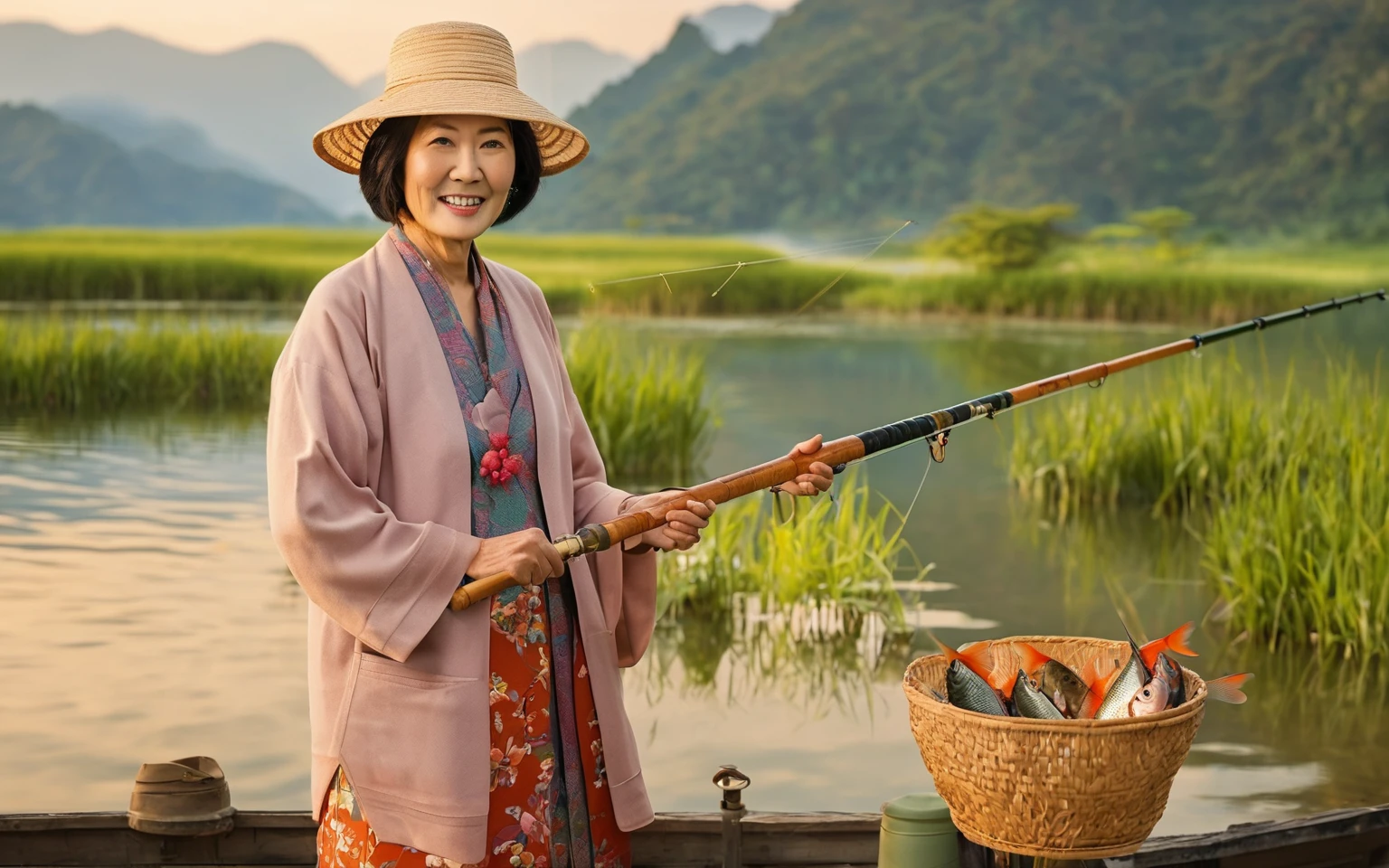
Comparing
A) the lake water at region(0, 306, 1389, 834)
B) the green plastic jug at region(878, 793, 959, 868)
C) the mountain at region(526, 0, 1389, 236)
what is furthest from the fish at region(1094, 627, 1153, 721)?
the mountain at region(526, 0, 1389, 236)

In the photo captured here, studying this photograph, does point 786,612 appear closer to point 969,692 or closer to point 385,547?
point 969,692

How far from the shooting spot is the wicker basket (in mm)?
1800

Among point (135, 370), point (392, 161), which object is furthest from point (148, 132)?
point (392, 161)

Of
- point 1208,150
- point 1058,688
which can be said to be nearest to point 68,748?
point 1058,688

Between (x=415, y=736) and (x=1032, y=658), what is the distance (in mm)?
837

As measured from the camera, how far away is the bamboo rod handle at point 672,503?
1697mm

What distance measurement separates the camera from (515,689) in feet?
5.99

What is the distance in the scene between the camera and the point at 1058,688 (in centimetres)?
206

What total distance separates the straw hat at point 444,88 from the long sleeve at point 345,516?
0.29 m

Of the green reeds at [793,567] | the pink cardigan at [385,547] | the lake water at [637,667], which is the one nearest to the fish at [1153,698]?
the pink cardigan at [385,547]

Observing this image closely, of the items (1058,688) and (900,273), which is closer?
(1058,688)

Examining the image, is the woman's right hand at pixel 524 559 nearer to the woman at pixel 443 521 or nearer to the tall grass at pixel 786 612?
the woman at pixel 443 521

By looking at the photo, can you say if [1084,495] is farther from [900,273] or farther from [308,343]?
[900,273]

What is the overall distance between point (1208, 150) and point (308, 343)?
93.6 ft
